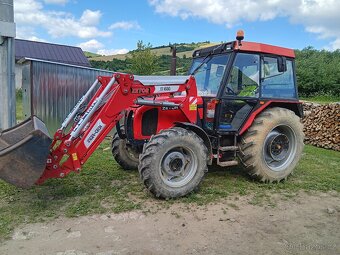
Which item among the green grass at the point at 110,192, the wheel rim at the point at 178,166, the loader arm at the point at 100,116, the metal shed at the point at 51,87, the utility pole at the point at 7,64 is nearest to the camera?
the green grass at the point at 110,192

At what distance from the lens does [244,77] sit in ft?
19.7

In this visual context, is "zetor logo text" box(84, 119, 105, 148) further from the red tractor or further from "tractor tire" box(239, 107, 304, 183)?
"tractor tire" box(239, 107, 304, 183)

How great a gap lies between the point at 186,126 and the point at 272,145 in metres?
1.76

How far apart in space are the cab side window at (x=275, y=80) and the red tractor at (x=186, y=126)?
0.02 m

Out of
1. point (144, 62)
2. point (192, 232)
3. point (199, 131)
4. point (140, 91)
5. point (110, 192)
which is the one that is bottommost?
point (192, 232)

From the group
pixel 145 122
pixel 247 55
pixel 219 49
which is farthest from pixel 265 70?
pixel 145 122

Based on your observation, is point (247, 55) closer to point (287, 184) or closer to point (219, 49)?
point (219, 49)

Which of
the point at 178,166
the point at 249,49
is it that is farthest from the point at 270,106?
the point at 178,166

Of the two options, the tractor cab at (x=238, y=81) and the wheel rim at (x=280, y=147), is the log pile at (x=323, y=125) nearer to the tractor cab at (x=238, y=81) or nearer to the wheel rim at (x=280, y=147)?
the wheel rim at (x=280, y=147)

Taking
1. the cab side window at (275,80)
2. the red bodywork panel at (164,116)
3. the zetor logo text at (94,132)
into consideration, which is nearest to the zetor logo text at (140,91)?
the red bodywork panel at (164,116)

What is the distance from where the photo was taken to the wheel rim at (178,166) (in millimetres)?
5098

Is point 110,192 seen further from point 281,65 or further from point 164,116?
point 281,65

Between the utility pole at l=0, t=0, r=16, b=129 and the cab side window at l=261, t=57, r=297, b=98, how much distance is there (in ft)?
18.5

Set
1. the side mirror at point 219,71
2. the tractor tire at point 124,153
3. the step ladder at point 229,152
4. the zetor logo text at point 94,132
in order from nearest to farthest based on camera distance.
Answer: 1. the zetor logo text at point 94,132
2. the step ladder at point 229,152
3. the side mirror at point 219,71
4. the tractor tire at point 124,153
